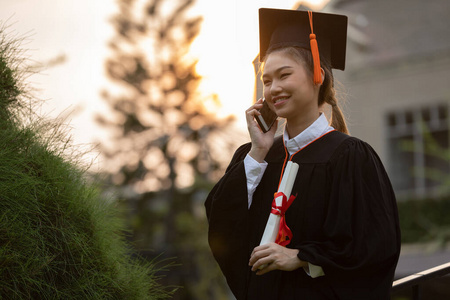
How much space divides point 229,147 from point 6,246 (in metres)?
11.4

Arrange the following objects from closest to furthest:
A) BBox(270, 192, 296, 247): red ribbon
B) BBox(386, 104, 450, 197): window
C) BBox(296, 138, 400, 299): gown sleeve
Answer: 1. BBox(296, 138, 400, 299): gown sleeve
2. BBox(270, 192, 296, 247): red ribbon
3. BBox(386, 104, 450, 197): window

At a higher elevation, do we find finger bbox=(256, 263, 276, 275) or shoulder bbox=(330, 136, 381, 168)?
shoulder bbox=(330, 136, 381, 168)

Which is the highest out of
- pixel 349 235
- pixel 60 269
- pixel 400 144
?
pixel 400 144

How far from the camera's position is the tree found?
42.2 feet

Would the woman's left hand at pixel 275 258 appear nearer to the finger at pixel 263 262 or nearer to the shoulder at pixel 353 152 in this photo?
the finger at pixel 263 262

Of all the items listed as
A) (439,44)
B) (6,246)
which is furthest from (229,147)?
(6,246)

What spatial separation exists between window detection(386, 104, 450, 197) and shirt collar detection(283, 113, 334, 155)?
1427 cm

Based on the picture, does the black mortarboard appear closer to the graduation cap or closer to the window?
the graduation cap

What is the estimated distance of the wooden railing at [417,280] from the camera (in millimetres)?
2322

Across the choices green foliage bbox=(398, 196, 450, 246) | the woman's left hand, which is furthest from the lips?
green foliage bbox=(398, 196, 450, 246)

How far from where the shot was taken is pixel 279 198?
6.56 feet

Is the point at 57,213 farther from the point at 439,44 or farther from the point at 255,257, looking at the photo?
the point at 439,44

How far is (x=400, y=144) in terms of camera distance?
650 inches

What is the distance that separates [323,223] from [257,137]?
0.45 meters
